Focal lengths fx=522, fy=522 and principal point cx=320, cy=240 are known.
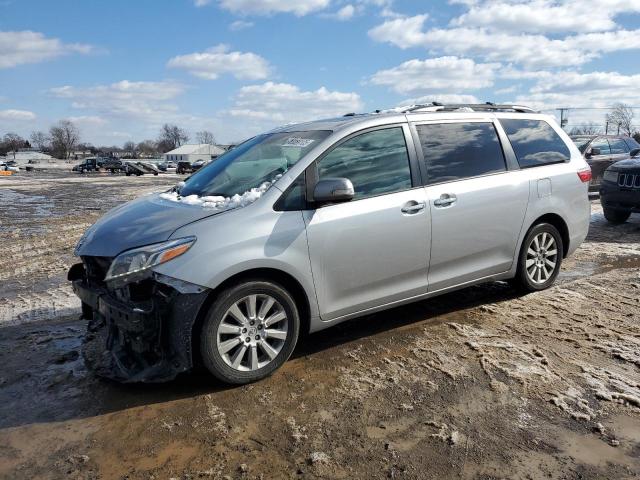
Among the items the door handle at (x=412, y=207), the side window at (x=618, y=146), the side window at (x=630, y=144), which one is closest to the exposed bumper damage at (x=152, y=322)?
the door handle at (x=412, y=207)

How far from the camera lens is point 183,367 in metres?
3.46

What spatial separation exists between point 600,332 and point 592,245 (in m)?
4.03

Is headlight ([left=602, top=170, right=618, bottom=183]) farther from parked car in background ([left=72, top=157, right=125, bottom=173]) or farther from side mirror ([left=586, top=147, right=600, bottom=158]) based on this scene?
parked car in background ([left=72, top=157, right=125, bottom=173])

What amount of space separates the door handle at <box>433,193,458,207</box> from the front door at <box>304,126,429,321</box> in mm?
139

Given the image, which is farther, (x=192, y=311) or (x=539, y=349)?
(x=539, y=349)

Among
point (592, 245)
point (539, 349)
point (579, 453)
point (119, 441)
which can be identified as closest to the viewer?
point (579, 453)

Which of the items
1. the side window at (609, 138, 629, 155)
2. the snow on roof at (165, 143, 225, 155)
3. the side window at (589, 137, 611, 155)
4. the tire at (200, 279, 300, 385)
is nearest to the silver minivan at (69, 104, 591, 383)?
the tire at (200, 279, 300, 385)

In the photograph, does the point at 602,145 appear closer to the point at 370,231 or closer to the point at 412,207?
the point at 412,207

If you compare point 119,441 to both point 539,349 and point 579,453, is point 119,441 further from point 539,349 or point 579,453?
point 539,349

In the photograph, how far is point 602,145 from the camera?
46.2ft

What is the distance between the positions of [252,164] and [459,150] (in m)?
1.88

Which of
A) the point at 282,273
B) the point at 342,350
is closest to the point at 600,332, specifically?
the point at 342,350

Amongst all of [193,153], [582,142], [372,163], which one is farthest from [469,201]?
[193,153]

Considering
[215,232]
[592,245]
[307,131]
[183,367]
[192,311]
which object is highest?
[307,131]
